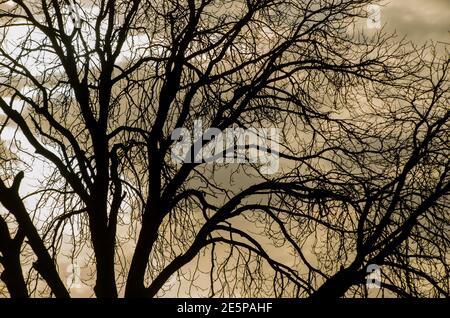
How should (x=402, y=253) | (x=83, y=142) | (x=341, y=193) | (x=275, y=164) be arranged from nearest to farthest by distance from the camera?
1. (x=402, y=253)
2. (x=341, y=193)
3. (x=275, y=164)
4. (x=83, y=142)

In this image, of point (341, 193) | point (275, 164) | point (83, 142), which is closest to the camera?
point (341, 193)

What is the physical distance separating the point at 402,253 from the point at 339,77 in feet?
9.49

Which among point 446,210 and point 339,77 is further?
point 339,77

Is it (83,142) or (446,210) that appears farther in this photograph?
(83,142)

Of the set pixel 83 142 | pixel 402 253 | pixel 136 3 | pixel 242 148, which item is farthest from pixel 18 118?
pixel 402 253

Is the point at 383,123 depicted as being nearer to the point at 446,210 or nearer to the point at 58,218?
the point at 446,210

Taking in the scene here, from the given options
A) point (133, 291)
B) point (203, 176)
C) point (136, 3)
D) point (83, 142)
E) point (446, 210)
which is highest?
point (136, 3)

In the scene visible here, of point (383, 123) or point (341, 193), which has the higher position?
point (383, 123)

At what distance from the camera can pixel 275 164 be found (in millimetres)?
9453

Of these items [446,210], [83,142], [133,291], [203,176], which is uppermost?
[83,142]

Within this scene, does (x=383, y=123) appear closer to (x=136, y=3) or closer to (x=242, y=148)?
(x=242, y=148)

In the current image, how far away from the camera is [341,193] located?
8.64 m

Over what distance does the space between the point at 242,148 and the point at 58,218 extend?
292 centimetres

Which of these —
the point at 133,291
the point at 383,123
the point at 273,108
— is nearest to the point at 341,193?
the point at 383,123
